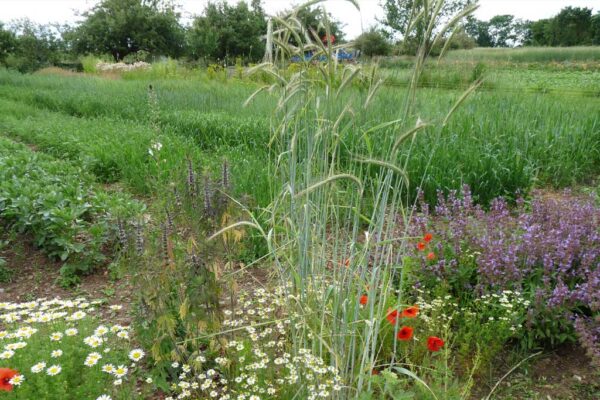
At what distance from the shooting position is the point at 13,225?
3.44 meters

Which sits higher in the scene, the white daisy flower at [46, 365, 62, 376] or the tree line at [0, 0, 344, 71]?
the tree line at [0, 0, 344, 71]

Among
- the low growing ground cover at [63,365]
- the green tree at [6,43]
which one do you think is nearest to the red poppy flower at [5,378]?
the low growing ground cover at [63,365]

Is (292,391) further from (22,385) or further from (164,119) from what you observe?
(164,119)

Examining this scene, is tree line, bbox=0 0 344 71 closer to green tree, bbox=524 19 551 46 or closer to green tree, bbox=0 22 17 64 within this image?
green tree, bbox=0 22 17 64

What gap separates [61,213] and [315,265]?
200 cm

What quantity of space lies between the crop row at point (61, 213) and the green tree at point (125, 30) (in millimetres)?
25273

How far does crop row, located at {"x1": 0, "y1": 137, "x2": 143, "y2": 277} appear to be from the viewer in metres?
3.19

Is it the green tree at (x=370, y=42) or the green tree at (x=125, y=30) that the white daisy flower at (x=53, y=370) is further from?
the green tree at (x=125, y=30)

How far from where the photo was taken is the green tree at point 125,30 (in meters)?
27.0

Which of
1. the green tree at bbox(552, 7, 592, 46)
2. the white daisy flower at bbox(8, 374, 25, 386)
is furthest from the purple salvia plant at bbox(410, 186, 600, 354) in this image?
the green tree at bbox(552, 7, 592, 46)

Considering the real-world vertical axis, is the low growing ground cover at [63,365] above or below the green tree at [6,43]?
below

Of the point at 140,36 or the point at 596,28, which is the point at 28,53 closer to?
the point at 140,36

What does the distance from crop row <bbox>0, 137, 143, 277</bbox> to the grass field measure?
Result: 0.02 m

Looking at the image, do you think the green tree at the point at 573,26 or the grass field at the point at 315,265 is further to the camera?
the green tree at the point at 573,26
